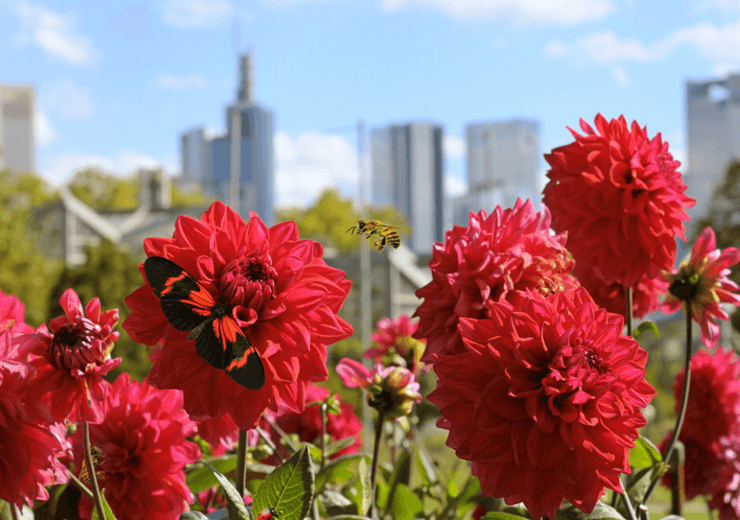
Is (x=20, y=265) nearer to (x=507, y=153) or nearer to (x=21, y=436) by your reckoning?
(x=21, y=436)

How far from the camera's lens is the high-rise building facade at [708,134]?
25539mm

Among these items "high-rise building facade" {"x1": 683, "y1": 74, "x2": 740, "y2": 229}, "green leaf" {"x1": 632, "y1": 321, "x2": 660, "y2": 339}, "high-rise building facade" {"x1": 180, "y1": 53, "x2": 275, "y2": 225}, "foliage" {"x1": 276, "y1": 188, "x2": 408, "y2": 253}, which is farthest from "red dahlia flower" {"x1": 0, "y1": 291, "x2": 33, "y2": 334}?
"high-rise building facade" {"x1": 683, "y1": 74, "x2": 740, "y2": 229}

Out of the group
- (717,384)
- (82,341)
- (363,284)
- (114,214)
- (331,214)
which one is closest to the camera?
(82,341)

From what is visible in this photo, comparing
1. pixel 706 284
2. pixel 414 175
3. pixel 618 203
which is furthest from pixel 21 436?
pixel 414 175

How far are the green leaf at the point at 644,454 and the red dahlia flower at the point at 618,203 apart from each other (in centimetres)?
22

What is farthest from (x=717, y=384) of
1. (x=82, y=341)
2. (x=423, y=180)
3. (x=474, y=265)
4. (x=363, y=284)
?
(x=423, y=180)

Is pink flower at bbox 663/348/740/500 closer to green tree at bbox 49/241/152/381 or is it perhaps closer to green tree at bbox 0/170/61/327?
green tree at bbox 49/241/152/381

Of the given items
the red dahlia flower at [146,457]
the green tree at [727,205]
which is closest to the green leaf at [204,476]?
the red dahlia flower at [146,457]

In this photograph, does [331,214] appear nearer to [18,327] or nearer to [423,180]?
[423,180]

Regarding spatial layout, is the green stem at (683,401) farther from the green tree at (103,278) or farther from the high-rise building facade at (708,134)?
the high-rise building facade at (708,134)

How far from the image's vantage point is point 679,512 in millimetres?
999

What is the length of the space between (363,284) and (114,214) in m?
15.0

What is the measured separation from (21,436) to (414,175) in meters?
29.5

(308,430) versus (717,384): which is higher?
(717,384)
